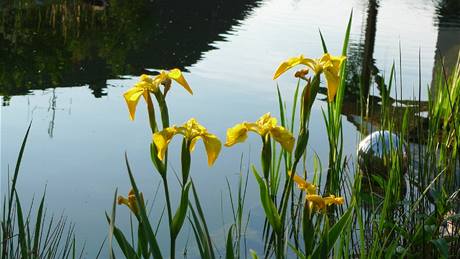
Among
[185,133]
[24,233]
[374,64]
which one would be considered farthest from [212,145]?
[374,64]

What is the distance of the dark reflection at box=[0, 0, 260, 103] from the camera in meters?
5.00

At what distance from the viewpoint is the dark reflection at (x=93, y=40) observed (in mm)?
5000

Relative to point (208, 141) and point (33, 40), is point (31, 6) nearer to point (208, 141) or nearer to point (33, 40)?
point (33, 40)

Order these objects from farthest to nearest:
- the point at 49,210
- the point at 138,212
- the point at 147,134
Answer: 1. the point at 147,134
2. the point at 49,210
3. the point at 138,212

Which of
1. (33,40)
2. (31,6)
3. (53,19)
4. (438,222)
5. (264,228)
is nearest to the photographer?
(438,222)

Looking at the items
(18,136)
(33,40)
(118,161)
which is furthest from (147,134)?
(33,40)

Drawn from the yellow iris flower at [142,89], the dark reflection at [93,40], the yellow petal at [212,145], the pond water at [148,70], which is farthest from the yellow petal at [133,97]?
the dark reflection at [93,40]

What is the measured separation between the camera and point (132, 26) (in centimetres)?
754

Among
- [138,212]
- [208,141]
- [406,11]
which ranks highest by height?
[208,141]

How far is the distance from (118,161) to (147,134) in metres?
0.39

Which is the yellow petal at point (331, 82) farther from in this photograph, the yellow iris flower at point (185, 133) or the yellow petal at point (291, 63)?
the yellow iris flower at point (185, 133)

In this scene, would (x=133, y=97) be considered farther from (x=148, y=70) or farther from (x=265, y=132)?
(x=148, y=70)

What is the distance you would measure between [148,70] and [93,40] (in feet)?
3.68

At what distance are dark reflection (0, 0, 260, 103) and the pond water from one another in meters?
0.02
